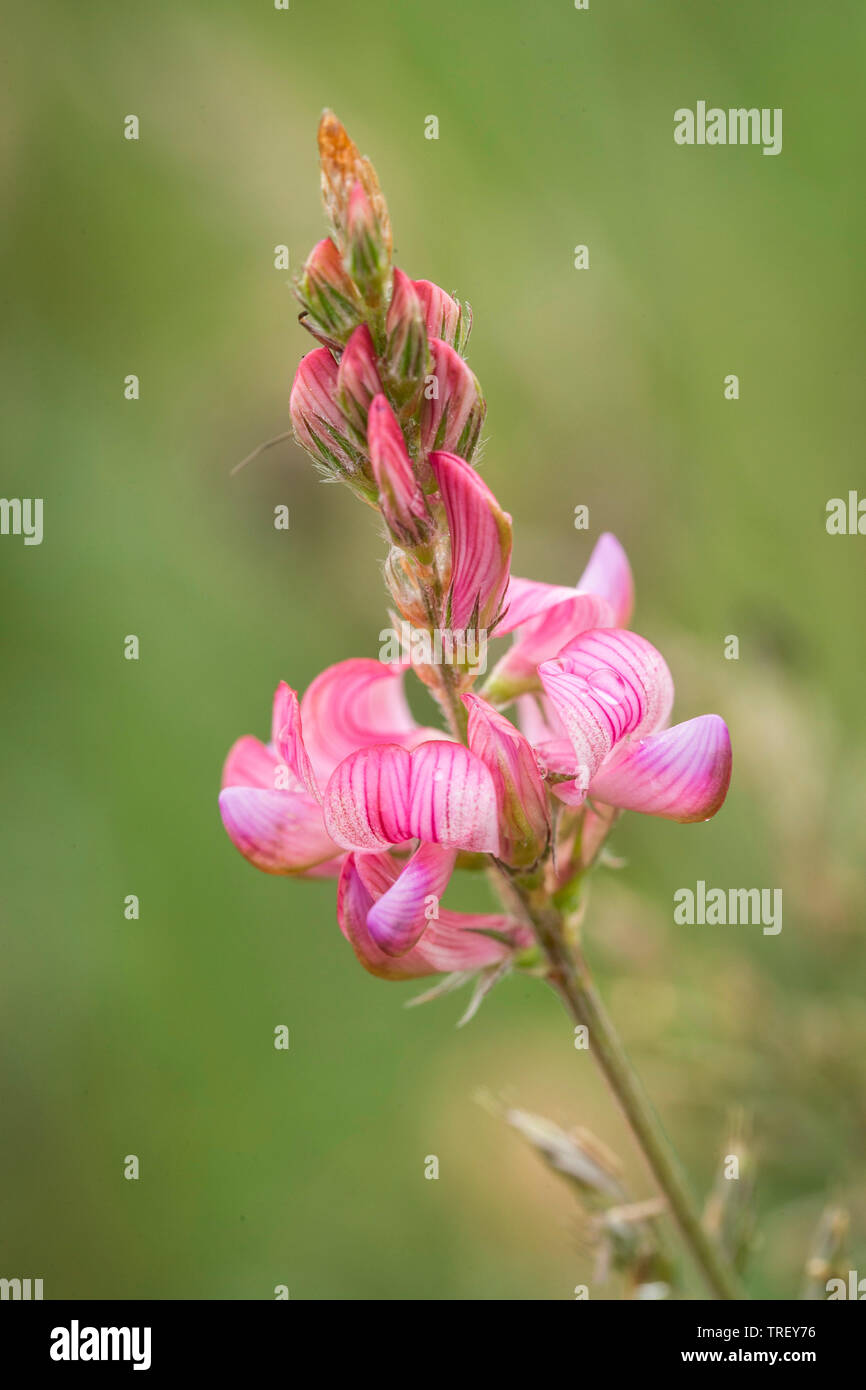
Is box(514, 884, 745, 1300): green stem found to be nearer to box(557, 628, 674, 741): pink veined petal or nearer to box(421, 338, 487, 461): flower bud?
box(557, 628, 674, 741): pink veined petal

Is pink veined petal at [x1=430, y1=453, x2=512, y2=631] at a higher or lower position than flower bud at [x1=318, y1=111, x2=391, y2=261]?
lower

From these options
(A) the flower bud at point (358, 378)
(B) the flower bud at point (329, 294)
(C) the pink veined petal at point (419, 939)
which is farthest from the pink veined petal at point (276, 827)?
(B) the flower bud at point (329, 294)

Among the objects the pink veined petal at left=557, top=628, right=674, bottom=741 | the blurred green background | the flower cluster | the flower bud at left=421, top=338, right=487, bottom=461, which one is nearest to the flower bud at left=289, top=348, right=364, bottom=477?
the flower cluster

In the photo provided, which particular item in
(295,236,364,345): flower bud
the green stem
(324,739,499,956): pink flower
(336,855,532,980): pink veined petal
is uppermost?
(295,236,364,345): flower bud

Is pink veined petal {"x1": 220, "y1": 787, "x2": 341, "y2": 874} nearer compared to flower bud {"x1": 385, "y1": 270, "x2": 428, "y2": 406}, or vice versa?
flower bud {"x1": 385, "y1": 270, "x2": 428, "y2": 406}

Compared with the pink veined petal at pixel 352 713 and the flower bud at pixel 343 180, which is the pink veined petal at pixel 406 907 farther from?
the flower bud at pixel 343 180
